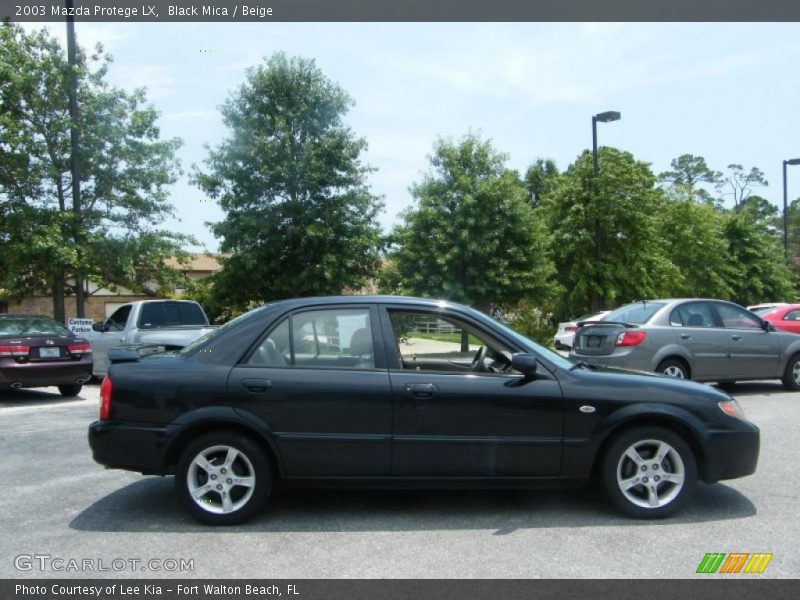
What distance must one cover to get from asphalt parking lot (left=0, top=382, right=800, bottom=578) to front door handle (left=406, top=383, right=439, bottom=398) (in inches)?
35.6

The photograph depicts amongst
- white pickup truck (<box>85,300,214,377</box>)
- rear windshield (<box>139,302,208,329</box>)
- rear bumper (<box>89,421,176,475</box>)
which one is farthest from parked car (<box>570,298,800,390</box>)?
rear bumper (<box>89,421,176,475</box>)

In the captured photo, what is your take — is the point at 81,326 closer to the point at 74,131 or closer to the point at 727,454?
the point at 74,131

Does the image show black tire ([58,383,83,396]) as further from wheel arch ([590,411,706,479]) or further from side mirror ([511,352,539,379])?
wheel arch ([590,411,706,479])

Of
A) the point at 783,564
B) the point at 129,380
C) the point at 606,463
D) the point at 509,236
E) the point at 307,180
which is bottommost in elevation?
the point at 783,564

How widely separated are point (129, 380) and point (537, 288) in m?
17.8

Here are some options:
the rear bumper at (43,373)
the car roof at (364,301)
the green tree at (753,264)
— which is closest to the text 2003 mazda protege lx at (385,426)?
the car roof at (364,301)

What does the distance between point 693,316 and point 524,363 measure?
7227 mm

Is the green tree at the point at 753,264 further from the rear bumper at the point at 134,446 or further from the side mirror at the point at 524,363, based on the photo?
the rear bumper at the point at 134,446

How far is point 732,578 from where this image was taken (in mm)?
4023

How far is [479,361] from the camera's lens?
5.40 meters

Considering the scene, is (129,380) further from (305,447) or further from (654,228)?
(654,228)

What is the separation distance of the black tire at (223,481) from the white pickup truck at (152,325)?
705 cm
